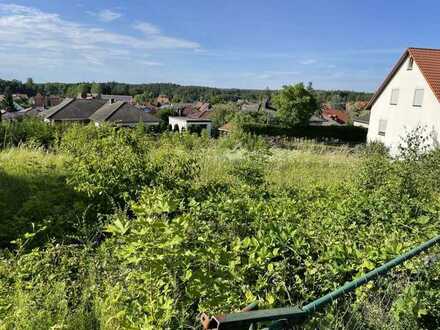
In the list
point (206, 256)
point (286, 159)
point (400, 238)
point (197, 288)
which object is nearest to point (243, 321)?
point (197, 288)

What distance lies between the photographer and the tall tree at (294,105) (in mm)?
42750

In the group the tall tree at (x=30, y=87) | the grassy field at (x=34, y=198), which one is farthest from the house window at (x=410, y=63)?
the tall tree at (x=30, y=87)

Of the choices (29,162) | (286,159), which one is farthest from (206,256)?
(286,159)

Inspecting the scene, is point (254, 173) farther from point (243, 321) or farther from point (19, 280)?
point (243, 321)

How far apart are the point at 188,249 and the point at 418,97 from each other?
75.8 feet

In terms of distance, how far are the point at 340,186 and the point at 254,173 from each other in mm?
1306

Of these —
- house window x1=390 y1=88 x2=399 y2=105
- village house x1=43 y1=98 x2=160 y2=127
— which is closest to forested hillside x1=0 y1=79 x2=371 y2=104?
village house x1=43 y1=98 x2=160 y2=127

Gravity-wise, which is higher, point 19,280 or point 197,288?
point 197,288

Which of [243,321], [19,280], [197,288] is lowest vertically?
[19,280]

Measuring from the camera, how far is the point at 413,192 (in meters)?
4.85

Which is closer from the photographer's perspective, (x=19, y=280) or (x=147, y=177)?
(x=19, y=280)

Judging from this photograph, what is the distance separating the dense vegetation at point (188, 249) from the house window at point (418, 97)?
18489mm

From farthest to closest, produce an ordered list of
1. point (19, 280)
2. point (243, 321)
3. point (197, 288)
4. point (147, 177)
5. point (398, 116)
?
point (398, 116)
point (147, 177)
point (19, 280)
point (197, 288)
point (243, 321)

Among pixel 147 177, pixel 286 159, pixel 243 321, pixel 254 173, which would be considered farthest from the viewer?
pixel 286 159
